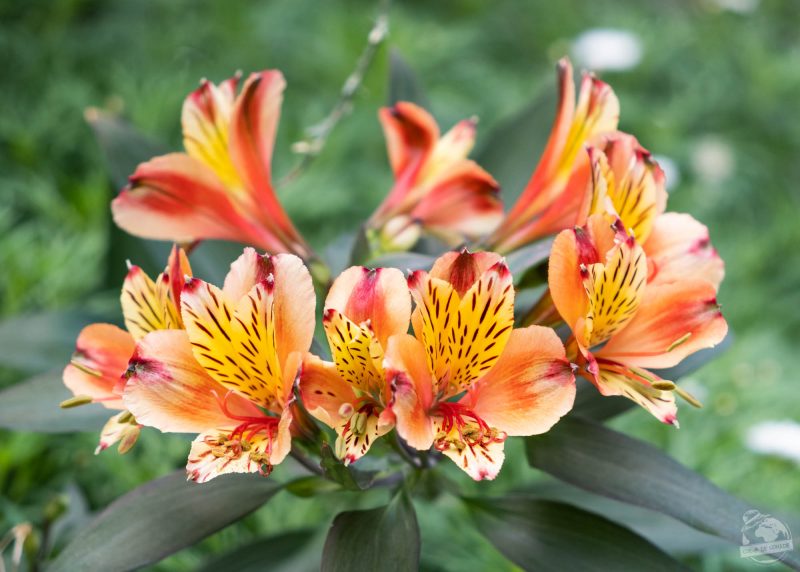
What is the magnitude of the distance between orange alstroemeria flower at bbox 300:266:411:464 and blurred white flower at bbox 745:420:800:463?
612mm

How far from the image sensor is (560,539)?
455 mm

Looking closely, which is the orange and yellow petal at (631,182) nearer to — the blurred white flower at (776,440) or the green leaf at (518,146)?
the green leaf at (518,146)

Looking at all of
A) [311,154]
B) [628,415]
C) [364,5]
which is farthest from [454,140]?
[364,5]

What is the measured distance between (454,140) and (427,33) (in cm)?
95

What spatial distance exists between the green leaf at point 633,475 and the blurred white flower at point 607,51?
108 cm

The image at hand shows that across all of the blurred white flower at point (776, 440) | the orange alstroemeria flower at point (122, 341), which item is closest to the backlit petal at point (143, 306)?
the orange alstroemeria flower at point (122, 341)

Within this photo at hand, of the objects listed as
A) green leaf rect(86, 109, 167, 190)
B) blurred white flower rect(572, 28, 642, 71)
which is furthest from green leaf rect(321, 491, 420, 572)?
blurred white flower rect(572, 28, 642, 71)

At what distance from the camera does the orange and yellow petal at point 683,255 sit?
1.41 ft

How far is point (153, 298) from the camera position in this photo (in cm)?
40

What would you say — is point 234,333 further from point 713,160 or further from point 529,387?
point 713,160

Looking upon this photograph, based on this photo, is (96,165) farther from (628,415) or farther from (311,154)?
(628,415)

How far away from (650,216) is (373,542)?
234 millimetres

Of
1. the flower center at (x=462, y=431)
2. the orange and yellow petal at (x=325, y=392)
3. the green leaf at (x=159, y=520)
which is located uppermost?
the orange and yellow petal at (x=325, y=392)

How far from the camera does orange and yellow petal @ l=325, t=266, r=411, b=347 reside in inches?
14.1
